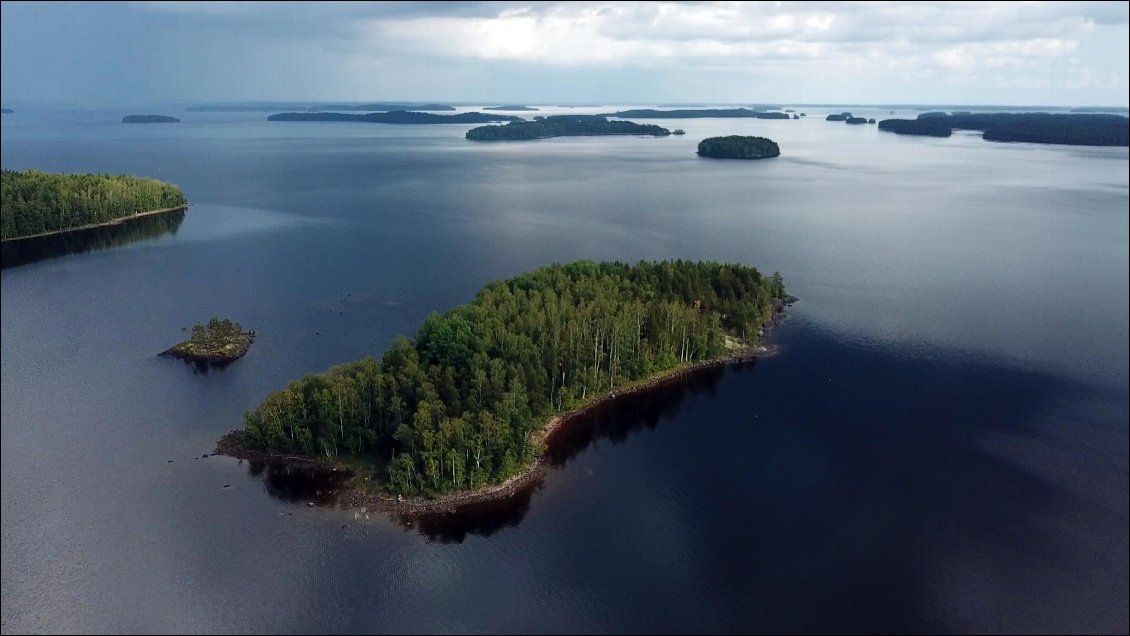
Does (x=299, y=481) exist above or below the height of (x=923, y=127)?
below

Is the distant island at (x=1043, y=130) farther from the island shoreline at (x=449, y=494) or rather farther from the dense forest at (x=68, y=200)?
the dense forest at (x=68, y=200)

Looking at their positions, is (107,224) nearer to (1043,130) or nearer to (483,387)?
(483,387)

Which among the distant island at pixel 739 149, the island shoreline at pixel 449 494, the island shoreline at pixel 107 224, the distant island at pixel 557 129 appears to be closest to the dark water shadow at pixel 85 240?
the island shoreline at pixel 107 224

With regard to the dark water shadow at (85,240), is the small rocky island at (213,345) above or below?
below

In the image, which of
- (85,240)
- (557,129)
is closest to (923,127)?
(557,129)

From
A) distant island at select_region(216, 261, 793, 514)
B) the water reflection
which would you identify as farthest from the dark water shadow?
the water reflection

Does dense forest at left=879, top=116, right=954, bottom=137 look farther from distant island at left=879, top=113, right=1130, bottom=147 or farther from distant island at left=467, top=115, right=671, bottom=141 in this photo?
distant island at left=467, top=115, right=671, bottom=141
